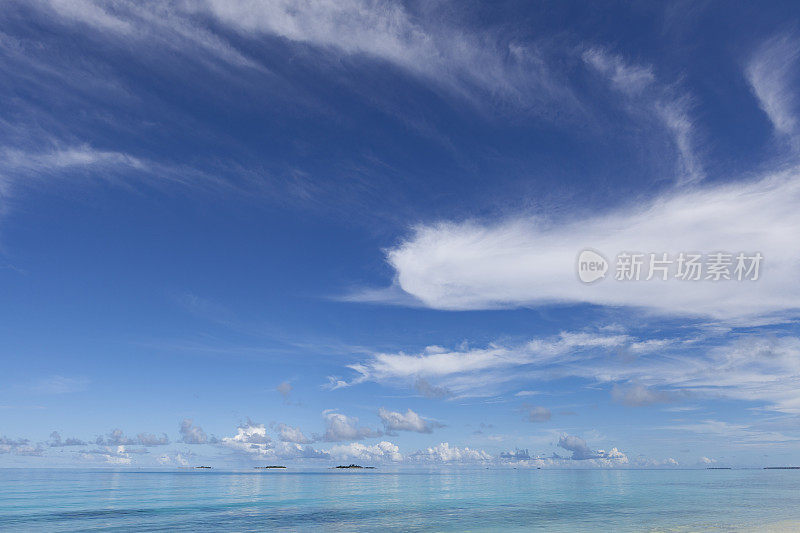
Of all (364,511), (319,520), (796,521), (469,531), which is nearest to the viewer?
(469,531)

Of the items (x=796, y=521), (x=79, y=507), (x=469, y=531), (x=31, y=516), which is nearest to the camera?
(x=469, y=531)

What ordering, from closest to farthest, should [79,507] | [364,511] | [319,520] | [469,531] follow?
1. [469,531]
2. [319,520]
3. [364,511]
4. [79,507]

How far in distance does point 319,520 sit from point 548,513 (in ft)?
113

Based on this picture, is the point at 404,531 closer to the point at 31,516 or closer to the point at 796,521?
the point at 796,521

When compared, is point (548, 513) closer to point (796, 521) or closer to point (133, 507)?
point (796, 521)

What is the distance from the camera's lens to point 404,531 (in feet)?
174

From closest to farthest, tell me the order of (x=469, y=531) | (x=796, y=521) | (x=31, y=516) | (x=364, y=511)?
(x=469, y=531), (x=796, y=521), (x=31, y=516), (x=364, y=511)

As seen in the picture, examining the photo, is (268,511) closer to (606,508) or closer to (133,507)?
(133,507)

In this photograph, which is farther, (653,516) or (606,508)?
(606,508)

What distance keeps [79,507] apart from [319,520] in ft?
168

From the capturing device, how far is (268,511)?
252 ft

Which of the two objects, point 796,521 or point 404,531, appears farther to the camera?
point 796,521

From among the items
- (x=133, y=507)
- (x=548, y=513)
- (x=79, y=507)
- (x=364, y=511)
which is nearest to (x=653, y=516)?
(x=548, y=513)

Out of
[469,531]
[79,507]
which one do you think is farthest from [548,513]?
[79,507]
